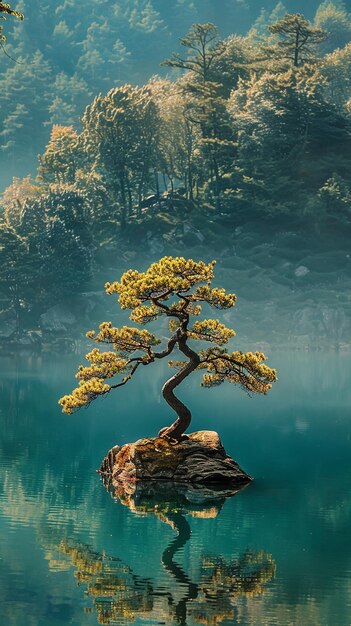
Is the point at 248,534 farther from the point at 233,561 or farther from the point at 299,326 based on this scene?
the point at 299,326

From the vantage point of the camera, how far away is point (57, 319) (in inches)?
5187

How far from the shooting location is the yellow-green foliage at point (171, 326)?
40219 mm

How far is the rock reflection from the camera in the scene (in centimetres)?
2358

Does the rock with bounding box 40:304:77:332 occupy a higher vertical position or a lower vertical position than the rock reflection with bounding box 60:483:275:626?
higher

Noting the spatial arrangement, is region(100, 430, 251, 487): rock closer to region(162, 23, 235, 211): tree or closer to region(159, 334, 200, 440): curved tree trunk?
region(159, 334, 200, 440): curved tree trunk

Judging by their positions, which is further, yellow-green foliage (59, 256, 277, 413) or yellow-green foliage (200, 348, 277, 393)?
yellow-green foliage (200, 348, 277, 393)

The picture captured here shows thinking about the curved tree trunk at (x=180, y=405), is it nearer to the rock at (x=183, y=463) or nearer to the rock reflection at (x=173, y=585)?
the rock at (x=183, y=463)

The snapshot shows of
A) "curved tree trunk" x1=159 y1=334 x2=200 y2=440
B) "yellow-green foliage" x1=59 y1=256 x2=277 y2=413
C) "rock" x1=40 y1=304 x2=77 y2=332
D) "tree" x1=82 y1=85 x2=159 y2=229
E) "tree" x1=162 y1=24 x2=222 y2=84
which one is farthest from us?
"tree" x1=162 y1=24 x2=222 y2=84

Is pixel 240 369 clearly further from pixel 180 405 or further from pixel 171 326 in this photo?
pixel 171 326

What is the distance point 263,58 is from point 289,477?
377ft

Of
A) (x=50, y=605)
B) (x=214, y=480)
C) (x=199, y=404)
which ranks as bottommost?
(x=50, y=605)

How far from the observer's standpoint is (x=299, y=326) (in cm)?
12988

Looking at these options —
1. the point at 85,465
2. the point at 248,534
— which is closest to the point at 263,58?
the point at 85,465

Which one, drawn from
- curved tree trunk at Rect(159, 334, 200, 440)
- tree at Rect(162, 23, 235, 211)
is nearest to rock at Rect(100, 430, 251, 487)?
curved tree trunk at Rect(159, 334, 200, 440)
